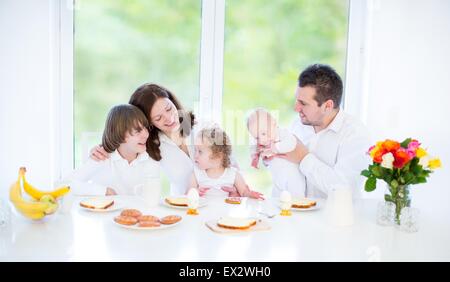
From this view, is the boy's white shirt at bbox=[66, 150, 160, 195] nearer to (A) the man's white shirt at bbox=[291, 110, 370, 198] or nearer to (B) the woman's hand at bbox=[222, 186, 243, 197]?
(B) the woman's hand at bbox=[222, 186, 243, 197]

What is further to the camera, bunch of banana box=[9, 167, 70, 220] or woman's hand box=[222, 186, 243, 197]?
woman's hand box=[222, 186, 243, 197]

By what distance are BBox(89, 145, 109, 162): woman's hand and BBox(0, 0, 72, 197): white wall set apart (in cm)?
56

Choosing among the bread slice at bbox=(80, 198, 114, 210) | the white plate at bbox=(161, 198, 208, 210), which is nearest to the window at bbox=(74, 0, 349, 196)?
the white plate at bbox=(161, 198, 208, 210)

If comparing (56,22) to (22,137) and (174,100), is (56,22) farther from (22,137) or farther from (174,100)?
(174,100)

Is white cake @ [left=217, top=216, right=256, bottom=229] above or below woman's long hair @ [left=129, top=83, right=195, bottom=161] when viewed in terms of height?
below

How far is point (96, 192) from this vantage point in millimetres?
2217

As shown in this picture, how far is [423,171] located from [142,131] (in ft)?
4.64

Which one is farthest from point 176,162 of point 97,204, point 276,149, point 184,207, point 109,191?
point 97,204

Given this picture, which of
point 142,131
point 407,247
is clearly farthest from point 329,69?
point 407,247

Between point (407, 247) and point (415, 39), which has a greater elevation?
point (415, 39)

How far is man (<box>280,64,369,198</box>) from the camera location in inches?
91.5
